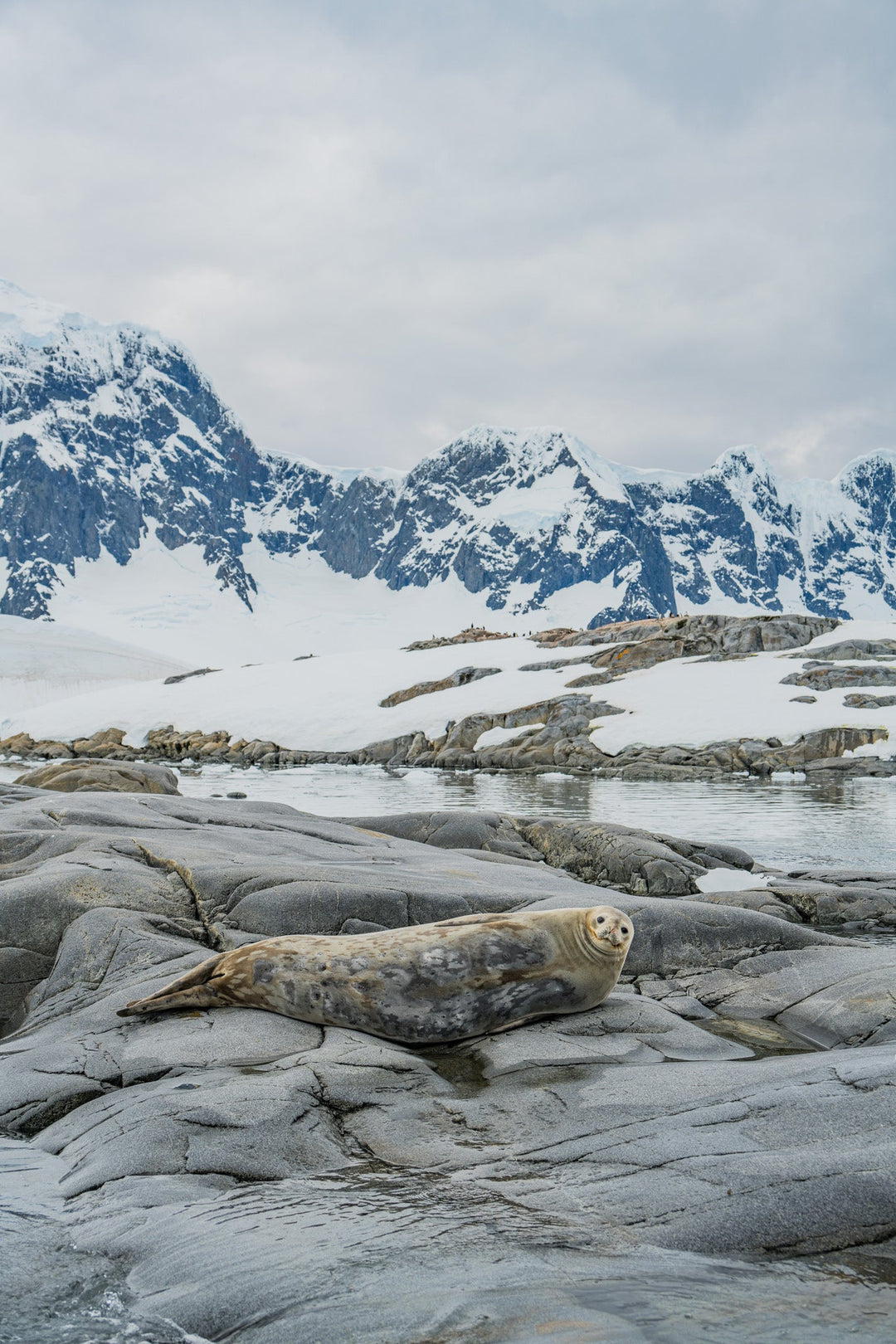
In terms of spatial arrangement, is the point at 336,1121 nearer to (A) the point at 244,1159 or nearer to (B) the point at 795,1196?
(A) the point at 244,1159

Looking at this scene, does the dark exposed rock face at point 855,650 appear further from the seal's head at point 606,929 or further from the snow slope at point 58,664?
the snow slope at point 58,664

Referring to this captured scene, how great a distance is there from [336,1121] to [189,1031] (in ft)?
4.89

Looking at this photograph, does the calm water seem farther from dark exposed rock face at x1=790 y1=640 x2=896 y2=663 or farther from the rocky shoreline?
dark exposed rock face at x1=790 y1=640 x2=896 y2=663

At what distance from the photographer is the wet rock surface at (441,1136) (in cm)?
288

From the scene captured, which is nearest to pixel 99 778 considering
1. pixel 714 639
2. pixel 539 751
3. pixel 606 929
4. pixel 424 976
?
pixel 424 976

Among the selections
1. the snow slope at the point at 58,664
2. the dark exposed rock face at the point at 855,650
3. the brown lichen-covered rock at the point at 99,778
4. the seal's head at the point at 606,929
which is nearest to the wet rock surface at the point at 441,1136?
the seal's head at the point at 606,929

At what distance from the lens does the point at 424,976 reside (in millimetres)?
5867

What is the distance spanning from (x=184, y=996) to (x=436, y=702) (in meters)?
44.0

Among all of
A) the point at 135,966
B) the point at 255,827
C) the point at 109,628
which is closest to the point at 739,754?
the point at 255,827

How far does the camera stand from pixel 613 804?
2550 centimetres

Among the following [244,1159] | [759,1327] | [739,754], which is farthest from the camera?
[739,754]

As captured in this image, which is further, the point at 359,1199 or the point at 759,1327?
the point at 359,1199

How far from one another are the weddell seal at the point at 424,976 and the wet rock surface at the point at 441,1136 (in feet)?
0.52

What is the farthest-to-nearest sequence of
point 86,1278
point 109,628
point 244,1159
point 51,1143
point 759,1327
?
point 109,628, point 51,1143, point 244,1159, point 86,1278, point 759,1327
